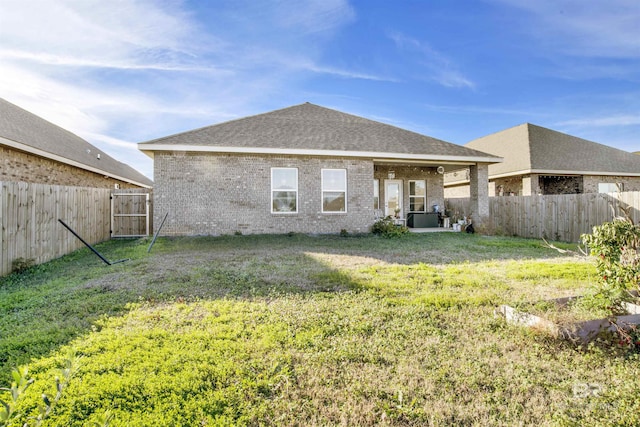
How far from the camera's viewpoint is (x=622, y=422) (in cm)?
225

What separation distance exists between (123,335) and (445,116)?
19886 mm

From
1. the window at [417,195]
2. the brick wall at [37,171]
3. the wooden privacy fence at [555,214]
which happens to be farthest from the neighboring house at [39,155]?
the wooden privacy fence at [555,214]

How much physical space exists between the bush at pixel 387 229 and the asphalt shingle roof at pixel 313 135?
9.40 ft

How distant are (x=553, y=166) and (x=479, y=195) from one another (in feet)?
22.2

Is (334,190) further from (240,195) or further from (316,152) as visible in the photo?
(240,195)

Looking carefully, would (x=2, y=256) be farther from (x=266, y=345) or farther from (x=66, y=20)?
(x=266, y=345)

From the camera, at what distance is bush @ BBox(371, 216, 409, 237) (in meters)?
12.4

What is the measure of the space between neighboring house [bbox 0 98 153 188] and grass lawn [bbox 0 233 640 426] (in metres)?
7.08

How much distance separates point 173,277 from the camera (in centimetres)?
583

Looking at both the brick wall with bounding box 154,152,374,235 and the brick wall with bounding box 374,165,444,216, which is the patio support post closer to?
the brick wall with bounding box 374,165,444,216

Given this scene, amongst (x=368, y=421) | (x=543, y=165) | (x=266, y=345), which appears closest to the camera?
(x=368, y=421)

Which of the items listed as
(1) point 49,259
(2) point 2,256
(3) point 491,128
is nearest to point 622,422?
(2) point 2,256

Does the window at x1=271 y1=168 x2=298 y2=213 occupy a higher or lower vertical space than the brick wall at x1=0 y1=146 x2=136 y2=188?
lower

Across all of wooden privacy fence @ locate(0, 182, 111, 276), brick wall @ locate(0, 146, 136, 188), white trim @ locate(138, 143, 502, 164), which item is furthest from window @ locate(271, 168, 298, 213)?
brick wall @ locate(0, 146, 136, 188)
